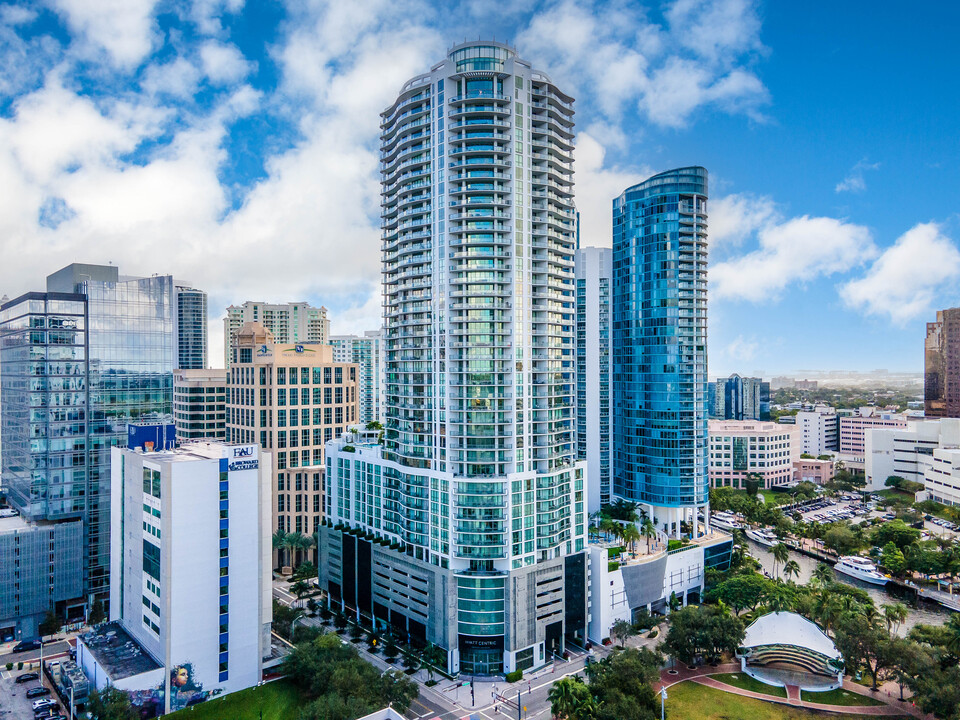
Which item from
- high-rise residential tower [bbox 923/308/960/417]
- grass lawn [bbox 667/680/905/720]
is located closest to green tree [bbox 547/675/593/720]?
grass lawn [bbox 667/680/905/720]

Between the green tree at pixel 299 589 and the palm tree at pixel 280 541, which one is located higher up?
the palm tree at pixel 280 541

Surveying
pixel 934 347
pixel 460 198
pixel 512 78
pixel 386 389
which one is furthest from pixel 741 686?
pixel 934 347

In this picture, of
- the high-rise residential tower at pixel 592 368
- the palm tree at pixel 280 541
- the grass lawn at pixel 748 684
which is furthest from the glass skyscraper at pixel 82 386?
the grass lawn at pixel 748 684

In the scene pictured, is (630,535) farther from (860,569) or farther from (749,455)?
(749,455)

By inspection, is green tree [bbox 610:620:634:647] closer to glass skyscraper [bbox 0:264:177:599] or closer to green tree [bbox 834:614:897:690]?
green tree [bbox 834:614:897:690]

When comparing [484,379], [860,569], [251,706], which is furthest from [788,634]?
[251,706]

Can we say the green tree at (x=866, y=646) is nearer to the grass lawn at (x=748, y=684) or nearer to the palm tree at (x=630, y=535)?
the grass lawn at (x=748, y=684)

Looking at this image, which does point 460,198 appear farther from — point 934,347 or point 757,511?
point 934,347
